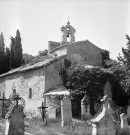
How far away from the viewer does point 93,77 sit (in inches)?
919

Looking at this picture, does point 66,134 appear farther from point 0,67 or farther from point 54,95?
point 0,67

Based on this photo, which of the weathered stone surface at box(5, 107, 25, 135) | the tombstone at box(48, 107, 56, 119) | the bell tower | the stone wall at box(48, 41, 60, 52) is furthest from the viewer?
the stone wall at box(48, 41, 60, 52)

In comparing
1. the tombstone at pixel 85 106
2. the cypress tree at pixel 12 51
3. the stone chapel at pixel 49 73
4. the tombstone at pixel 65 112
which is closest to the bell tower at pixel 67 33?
the stone chapel at pixel 49 73

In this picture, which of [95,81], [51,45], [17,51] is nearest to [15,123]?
[95,81]

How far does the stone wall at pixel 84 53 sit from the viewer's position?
27438 mm

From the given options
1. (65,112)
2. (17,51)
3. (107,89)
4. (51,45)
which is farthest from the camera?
(17,51)

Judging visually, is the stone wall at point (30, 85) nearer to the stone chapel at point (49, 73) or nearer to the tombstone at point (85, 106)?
the stone chapel at point (49, 73)

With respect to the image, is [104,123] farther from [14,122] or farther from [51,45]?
[51,45]

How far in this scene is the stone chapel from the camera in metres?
24.8

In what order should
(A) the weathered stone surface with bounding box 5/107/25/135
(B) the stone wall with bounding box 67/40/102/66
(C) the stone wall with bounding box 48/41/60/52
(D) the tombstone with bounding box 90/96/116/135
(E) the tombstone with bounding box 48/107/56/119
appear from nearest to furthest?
(D) the tombstone with bounding box 90/96/116/135, (A) the weathered stone surface with bounding box 5/107/25/135, (E) the tombstone with bounding box 48/107/56/119, (B) the stone wall with bounding box 67/40/102/66, (C) the stone wall with bounding box 48/41/60/52

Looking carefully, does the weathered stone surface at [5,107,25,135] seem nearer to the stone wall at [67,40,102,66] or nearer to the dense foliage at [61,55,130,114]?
the dense foliage at [61,55,130,114]

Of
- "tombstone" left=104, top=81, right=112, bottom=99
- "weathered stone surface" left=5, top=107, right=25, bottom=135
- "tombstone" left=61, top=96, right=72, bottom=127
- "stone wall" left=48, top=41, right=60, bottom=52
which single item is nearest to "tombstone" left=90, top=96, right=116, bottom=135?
"weathered stone surface" left=5, top=107, right=25, bottom=135

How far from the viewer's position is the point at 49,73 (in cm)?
2495

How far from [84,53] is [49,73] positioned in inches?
Result: 244
